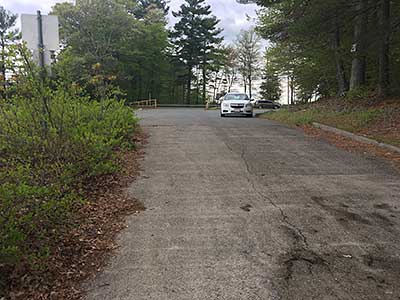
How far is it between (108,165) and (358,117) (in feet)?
30.4

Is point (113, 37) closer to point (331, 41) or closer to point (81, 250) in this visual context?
point (331, 41)

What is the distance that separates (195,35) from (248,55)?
325 inches

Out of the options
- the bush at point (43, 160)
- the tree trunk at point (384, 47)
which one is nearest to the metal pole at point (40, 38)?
the bush at point (43, 160)

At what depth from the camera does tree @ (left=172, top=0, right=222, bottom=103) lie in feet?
157

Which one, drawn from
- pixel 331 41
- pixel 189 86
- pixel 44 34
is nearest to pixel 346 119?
pixel 331 41

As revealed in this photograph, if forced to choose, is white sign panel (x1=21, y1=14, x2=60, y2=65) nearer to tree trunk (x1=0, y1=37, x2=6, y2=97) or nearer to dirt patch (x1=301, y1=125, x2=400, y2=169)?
tree trunk (x1=0, y1=37, x2=6, y2=97)

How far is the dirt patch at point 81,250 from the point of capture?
2.77 meters

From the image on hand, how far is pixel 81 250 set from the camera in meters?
3.41

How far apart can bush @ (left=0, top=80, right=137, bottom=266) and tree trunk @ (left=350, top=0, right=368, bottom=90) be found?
937cm

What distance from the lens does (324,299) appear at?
8.58ft

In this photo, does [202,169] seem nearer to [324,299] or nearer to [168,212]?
[168,212]

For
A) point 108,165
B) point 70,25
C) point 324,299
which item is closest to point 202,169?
point 108,165

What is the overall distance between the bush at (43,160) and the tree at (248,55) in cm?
4553

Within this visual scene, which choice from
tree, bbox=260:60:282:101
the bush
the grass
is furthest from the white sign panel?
tree, bbox=260:60:282:101
